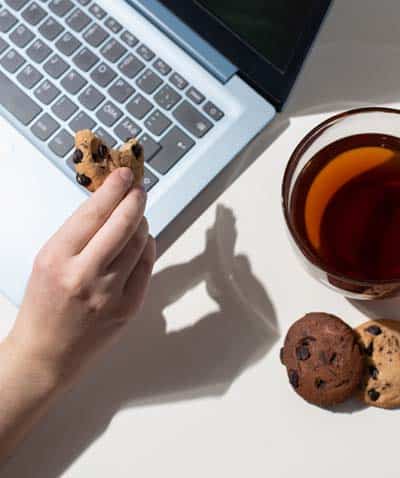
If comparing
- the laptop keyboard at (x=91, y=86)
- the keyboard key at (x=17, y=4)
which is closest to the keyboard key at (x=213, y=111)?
the laptop keyboard at (x=91, y=86)

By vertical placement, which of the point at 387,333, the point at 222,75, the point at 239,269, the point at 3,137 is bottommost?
the point at 387,333

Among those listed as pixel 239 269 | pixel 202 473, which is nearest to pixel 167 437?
pixel 202 473

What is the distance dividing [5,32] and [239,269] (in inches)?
12.7

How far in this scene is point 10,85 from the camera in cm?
71

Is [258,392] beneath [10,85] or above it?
beneath

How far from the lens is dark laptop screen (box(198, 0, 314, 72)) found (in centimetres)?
57

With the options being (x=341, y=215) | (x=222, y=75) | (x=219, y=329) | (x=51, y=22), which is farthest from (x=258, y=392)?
(x=51, y=22)

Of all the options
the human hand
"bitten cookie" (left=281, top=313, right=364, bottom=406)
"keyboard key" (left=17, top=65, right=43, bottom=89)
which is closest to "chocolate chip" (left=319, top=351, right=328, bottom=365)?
"bitten cookie" (left=281, top=313, right=364, bottom=406)

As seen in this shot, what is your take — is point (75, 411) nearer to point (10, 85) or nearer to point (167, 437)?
point (167, 437)

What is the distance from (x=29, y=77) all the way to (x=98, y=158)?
0.19m

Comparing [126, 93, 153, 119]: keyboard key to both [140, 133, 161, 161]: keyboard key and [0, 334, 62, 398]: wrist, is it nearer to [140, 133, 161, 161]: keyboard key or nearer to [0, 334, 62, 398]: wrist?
[140, 133, 161, 161]: keyboard key

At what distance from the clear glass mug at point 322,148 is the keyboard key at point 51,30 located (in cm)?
27

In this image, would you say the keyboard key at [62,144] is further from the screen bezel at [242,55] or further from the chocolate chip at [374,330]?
the chocolate chip at [374,330]

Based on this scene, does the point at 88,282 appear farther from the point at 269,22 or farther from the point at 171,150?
the point at 269,22
